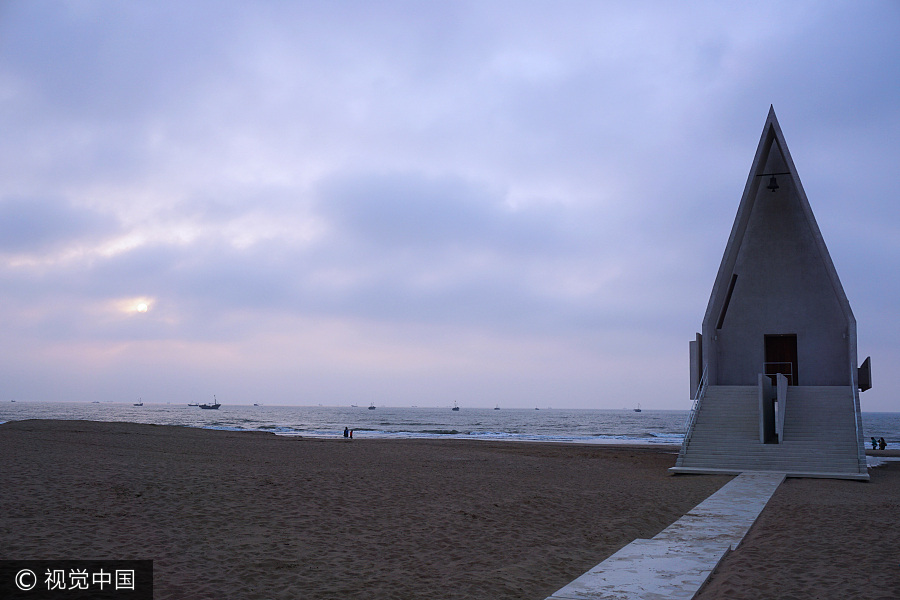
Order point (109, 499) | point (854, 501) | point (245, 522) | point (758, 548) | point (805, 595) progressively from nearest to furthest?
1. point (805, 595)
2. point (758, 548)
3. point (245, 522)
4. point (109, 499)
5. point (854, 501)

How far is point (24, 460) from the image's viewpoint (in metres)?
12.0

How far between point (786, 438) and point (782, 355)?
251 inches

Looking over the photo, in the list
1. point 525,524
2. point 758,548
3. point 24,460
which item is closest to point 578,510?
point 525,524

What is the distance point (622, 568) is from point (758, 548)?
6.22 ft

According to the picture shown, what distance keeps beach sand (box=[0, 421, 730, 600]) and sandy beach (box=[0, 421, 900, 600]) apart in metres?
0.03

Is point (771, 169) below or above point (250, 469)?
above

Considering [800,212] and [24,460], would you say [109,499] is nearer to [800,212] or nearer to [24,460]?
[24,460]

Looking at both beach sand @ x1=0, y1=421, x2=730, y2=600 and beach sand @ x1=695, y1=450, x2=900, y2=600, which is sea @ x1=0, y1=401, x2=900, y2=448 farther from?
beach sand @ x1=695, y1=450, x2=900, y2=600

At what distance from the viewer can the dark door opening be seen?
71.1 feet

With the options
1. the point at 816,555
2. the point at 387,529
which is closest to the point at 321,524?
the point at 387,529

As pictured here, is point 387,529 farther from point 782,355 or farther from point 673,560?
point 782,355

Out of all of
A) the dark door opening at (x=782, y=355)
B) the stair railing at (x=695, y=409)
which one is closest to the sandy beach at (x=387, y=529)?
the stair railing at (x=695, y=409)

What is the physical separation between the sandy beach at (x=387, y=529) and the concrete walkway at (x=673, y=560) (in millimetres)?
189

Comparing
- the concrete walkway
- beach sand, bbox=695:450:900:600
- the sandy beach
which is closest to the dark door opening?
the sandy beach
